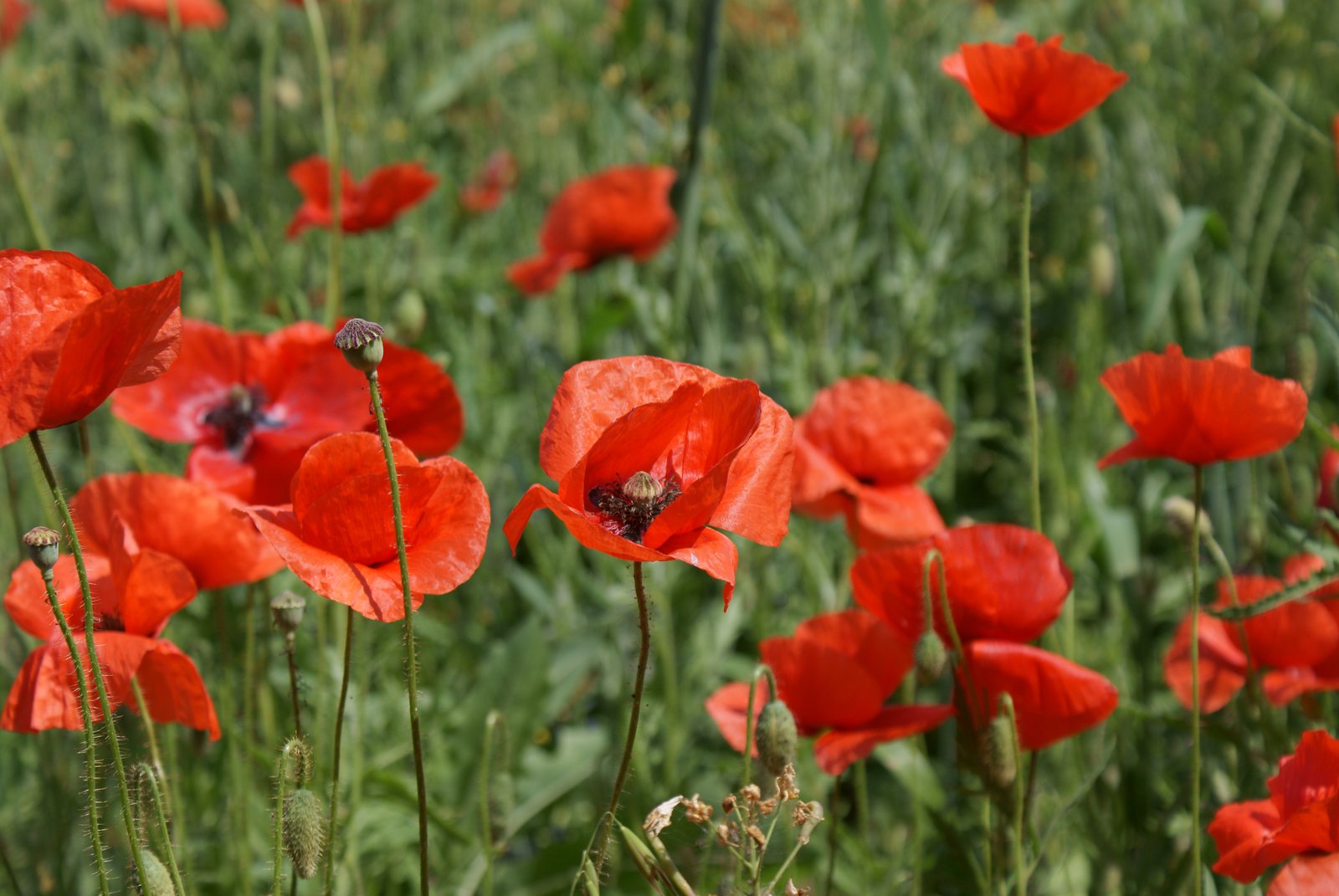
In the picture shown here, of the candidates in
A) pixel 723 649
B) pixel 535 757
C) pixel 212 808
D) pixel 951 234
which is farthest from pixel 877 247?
pixel 212 808

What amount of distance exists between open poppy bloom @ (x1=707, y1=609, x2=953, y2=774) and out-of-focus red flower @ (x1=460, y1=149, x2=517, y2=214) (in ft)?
6.23

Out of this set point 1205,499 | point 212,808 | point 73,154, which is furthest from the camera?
point 73,154

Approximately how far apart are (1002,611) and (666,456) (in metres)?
0.33

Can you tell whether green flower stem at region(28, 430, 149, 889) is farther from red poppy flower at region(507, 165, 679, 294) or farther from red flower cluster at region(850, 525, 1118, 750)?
red poppy flower at region(507, 165, 679, 294)

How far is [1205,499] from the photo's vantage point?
206 cm

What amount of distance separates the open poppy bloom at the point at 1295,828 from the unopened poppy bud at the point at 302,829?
1.98ft

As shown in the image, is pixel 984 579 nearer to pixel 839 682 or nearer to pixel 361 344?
pixel 839 682

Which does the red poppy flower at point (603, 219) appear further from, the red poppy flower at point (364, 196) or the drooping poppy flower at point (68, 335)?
the drooping poppy flower at point (68, 335)

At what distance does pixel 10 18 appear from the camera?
3047mm

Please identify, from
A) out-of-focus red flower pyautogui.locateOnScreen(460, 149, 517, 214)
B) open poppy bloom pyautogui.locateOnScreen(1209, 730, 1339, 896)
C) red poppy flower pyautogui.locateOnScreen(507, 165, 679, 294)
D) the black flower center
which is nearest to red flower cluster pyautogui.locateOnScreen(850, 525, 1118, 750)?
open poppy bloom pyautogui.locateOnScreen(1209, 730, 1339, 896)

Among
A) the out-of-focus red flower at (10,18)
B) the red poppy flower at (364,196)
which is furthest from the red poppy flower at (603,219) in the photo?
the out-of-focus red flower at (10,18)

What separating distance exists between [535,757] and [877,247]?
1385 mm

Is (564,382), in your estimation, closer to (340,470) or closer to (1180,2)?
(340,470)

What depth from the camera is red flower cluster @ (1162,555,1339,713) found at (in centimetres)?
118
